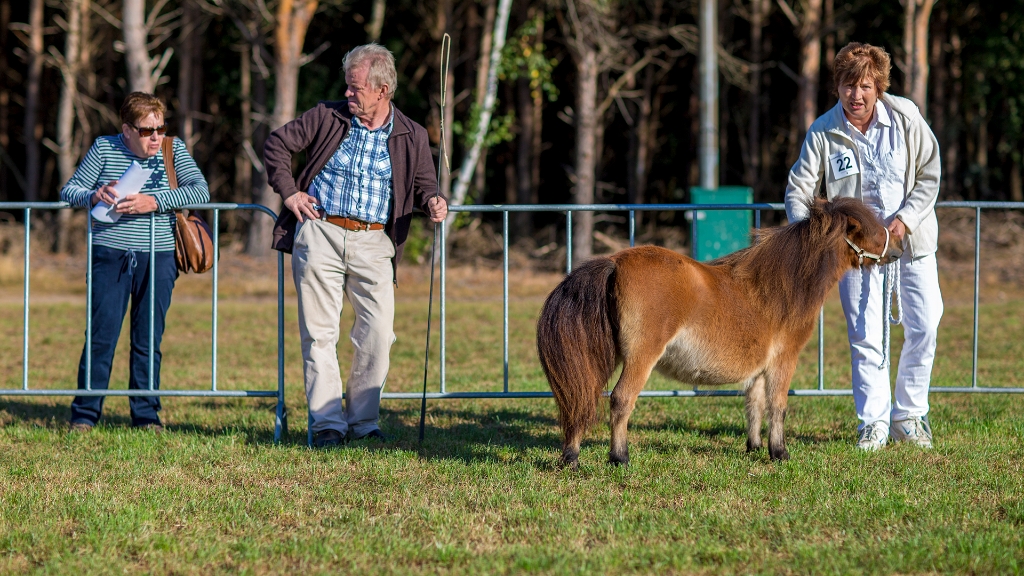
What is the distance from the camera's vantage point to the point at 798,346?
5.71 meters

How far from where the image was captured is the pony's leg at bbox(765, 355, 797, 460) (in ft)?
18.7

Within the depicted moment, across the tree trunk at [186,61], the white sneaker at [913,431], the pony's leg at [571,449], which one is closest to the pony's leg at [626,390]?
the pony's leg at [571,449]

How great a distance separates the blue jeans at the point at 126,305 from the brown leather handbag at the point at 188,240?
11cm

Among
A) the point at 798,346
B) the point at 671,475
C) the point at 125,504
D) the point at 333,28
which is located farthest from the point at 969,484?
the point at 333,28

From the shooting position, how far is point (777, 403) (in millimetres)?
5746

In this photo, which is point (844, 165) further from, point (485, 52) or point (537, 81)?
point (485, 52)

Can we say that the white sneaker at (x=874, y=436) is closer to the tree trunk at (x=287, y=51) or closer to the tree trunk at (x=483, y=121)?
the tree trunk at (x=483, y=121)

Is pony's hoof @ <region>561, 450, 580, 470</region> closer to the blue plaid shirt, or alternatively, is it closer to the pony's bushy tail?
the pony's bushy tail

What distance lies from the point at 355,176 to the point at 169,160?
1583mm

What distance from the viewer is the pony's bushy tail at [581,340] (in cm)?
512

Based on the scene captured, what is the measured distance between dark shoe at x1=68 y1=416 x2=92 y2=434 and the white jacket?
4.73 m

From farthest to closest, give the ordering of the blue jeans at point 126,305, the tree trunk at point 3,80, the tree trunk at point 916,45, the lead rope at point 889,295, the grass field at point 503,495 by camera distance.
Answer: the tree trunk at point 3,80, the tree trunk at point 916,45, the blue jeans at point 126,305, the lead rope at point 889,295, the grass field at point 503,495

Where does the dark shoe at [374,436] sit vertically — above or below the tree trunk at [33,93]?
below

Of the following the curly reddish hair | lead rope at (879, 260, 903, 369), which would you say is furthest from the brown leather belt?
lead rope at (879, 260, 903, 369)
